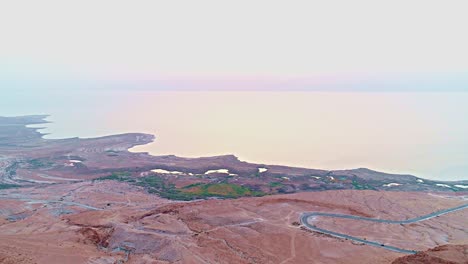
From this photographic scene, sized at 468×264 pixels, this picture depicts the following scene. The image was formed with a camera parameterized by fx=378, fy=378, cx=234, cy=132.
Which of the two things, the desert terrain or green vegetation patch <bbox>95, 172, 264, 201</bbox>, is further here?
green vegetation patch <bbox>95, 172, 264, 201</bbox>

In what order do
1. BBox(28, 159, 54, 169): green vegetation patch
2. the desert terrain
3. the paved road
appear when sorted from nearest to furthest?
the desert terrain, the paved road, BBox(28, 159, 54, 169): green vegetation patch

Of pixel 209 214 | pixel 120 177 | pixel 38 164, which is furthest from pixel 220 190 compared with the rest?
pixel 38 164

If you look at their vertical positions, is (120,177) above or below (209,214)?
below

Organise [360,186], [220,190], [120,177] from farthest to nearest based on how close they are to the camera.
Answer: [120,177]
[360,186]
[220,190]

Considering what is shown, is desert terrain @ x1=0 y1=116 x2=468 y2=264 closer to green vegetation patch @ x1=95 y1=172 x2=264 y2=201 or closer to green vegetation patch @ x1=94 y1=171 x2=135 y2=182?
green vegetation patch @ x1=95 y1=172 x2=264 y2=201

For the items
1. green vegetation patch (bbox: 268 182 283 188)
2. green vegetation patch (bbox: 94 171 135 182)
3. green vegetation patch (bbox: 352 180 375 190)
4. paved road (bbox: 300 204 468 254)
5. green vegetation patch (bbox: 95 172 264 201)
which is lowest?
green vegetation patch (bbox: 94 171 135 182)

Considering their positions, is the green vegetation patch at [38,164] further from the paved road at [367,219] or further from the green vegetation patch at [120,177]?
the paved road at [367,219]

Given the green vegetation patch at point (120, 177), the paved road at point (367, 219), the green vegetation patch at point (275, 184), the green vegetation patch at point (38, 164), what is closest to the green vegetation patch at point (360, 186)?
the green vegetation patch at point (275, 184)

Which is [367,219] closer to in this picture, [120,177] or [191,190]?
[191,190]

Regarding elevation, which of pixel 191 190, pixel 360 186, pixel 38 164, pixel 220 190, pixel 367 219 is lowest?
pixel 191 190

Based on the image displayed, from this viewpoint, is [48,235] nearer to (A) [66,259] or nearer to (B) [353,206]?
(A) [66,259]

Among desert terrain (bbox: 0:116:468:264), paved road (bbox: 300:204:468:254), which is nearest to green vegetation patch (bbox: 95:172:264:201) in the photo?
desert terrain (bbox: 0:116:468:264)
